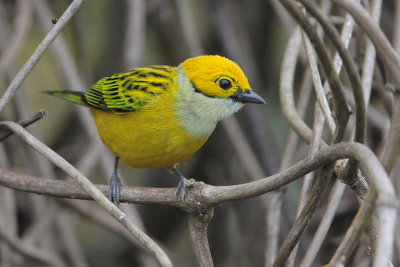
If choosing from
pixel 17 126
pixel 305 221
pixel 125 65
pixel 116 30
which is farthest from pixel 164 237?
pixel 305 221

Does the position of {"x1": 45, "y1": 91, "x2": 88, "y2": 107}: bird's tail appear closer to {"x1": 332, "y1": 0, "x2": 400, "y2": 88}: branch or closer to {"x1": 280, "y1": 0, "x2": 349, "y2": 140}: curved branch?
{"x1": 280, "y1": 0, "x2": 349, "y2": 140}: curved branch

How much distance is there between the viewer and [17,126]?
2219mm

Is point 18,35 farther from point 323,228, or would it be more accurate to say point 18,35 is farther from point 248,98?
point 323,228

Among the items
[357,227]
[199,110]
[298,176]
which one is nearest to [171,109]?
[199,110]

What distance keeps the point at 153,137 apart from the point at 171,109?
0.68 feet

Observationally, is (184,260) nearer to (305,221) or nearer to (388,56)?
(305,221)

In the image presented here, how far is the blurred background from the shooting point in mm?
3662

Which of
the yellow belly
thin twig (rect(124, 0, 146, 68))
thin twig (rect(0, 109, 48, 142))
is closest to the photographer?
thin twig (rect(0, 109, 48, 142))

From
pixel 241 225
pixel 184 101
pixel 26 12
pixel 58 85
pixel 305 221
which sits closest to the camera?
pixel 305 221

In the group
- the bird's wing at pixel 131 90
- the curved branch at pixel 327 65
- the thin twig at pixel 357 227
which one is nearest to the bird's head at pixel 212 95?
the bird's wing at pixel 131 90

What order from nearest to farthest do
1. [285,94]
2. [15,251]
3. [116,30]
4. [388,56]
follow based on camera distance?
[388,56], [285,94], [15,251], [116,30]

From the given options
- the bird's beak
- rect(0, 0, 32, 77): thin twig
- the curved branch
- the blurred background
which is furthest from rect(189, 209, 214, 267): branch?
rect(0, 0, 32, 77): thin twig

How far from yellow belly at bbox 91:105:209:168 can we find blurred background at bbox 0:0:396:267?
2.07ft

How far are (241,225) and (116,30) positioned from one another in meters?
2.05
